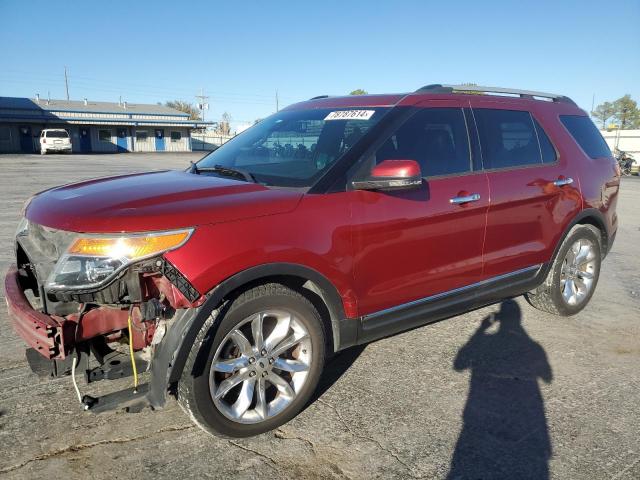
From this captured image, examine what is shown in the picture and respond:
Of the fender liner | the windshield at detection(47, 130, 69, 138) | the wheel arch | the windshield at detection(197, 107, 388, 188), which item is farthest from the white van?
the fender liner

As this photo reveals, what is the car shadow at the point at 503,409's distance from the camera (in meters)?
2.66

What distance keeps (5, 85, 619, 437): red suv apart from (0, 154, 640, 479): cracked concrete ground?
0.87 ft

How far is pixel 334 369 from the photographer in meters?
3.70

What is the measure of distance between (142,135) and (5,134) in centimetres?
1281

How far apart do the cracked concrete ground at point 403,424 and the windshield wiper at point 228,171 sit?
57.9 inches

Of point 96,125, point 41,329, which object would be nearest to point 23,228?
point 41,329

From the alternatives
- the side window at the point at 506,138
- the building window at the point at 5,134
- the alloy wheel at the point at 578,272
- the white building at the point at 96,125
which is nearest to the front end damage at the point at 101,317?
the side window at the point at 506,138

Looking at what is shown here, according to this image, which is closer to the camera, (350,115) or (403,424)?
(403,424)

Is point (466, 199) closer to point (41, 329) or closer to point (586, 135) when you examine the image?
point (586, 135)

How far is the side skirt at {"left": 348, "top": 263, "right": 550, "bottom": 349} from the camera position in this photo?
3279 mm

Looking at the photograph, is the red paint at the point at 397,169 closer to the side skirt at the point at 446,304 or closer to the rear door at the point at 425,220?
the rear door at the point at 425,220

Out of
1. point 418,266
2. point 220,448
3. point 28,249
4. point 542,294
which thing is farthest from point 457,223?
point 28,249

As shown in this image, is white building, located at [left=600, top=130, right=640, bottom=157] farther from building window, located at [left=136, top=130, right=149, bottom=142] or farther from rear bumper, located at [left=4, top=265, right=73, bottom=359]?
rear bumper, located at [left=4, top=265, right=73, bottom=359]

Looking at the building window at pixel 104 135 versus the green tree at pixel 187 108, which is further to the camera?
the green tree at pixel 187 108
